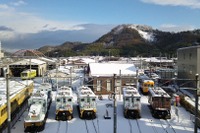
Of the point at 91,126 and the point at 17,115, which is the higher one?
the point at 17,115

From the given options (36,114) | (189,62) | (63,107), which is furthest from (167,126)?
(189,62)

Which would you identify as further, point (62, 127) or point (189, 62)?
point (189, 62)

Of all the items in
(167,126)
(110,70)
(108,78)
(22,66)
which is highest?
(22,66)

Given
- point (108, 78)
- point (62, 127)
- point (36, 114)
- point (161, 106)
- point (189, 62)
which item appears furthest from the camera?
point (189, 62)

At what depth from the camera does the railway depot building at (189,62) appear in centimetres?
3193

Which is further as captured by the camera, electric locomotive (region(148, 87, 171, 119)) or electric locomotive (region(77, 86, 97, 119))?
electric locomotive (region(148, 87, 171, 119))

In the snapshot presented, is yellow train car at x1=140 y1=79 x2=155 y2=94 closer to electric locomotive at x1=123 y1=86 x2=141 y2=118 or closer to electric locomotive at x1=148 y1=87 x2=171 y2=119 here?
electric locomotive at x1=148 y1=87 x2=171 y2=119

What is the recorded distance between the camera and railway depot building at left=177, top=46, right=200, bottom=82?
31.9 m

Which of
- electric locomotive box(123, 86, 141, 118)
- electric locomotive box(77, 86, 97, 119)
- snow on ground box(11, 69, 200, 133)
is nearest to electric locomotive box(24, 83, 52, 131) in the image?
snow on ground box(11, 69, 200, 133)

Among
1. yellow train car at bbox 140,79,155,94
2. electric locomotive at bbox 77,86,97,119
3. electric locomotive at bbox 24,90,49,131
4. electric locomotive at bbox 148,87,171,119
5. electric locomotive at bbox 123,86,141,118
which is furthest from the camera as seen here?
yellow train car at bbox 140,79,155,94

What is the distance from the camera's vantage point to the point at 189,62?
35094 millimetres

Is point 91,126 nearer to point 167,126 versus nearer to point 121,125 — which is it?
point 121,125

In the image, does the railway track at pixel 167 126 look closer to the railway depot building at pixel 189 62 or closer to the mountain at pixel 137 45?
the railway depot building at pixel 189 62

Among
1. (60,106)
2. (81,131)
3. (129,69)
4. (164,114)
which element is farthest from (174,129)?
(129,69)
